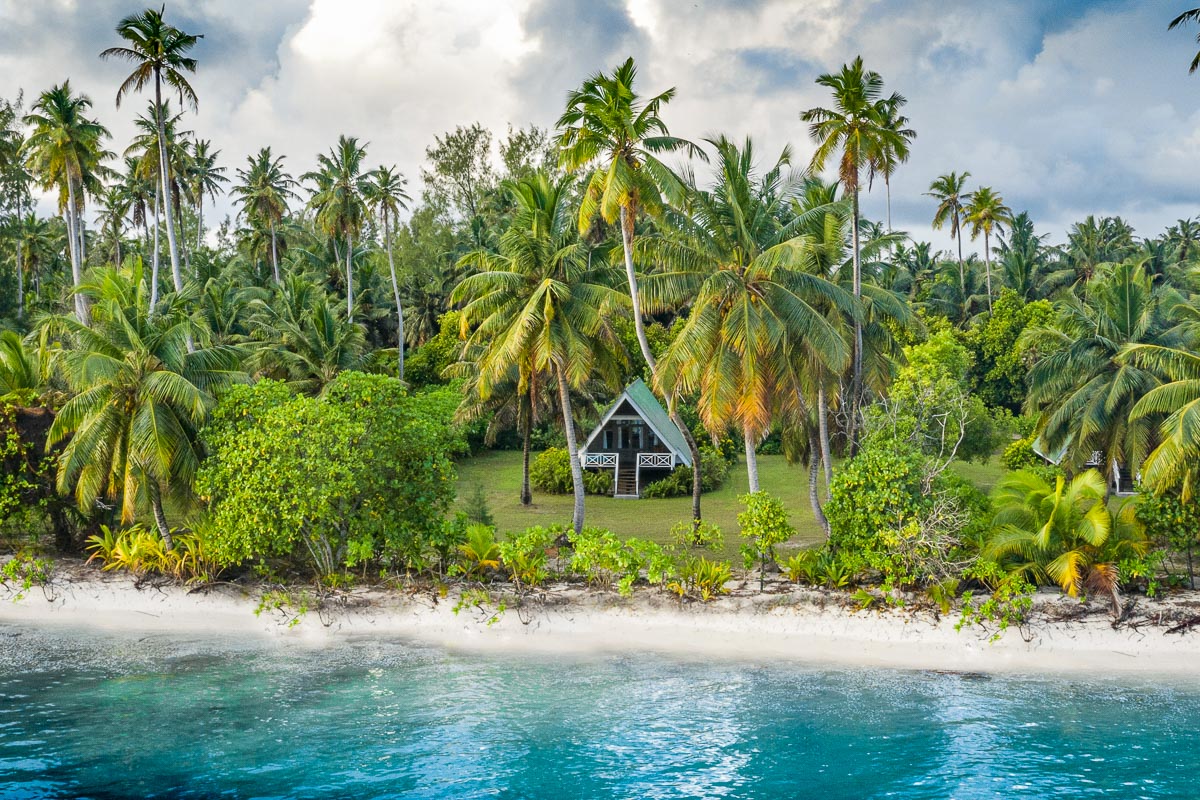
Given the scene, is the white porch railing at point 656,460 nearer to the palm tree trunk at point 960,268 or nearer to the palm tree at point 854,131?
the palm tree at point 854,131

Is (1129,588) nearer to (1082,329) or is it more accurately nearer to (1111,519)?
(1111,519)

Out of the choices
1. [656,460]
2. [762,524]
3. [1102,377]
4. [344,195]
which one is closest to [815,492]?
[762,524]

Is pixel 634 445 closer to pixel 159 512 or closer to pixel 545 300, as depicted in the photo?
pixel 545 300

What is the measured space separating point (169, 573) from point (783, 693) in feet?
49.1

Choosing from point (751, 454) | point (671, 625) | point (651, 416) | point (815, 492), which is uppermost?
point (651, 416)

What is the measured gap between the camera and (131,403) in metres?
21.4

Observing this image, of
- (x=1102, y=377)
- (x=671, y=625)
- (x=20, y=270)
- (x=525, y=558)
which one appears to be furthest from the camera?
(x=20, y=270)

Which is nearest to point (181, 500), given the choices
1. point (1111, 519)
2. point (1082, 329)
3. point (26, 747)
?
point (26, 747)

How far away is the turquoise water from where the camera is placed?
1315 centimetres

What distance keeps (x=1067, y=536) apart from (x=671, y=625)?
870cm

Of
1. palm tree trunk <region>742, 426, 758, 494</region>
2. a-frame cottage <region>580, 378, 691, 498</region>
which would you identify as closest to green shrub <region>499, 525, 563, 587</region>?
palm tree trunk <region>742, 426, 758, 494</region>

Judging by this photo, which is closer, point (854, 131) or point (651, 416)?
point (854, 131)

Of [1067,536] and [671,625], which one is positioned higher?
[1067,536]

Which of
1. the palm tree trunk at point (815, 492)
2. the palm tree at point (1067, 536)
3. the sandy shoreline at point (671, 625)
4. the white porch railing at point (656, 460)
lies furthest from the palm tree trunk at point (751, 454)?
the white porch railing at point (656, 460)
